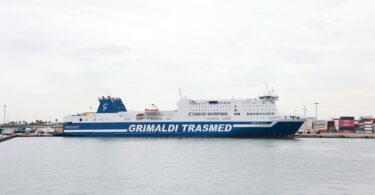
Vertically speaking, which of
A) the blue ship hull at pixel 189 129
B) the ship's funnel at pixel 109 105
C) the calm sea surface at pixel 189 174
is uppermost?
the ship's funnel at pixel 109 105

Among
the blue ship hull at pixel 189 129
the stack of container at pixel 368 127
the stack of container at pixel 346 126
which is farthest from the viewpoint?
the stack of container at pixel 346 126

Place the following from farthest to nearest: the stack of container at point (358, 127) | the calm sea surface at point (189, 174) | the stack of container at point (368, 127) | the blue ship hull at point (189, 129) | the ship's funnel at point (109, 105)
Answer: the stack of container at point (358, 127) → the stack of container at point (368, 127) → the ship's funnel at point (109, 105) → the blue ship hull at point (189, 129) → the calm sea surface at point (189, 174)

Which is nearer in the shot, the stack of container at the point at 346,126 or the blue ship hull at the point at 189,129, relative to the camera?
the blue ship hull at the point at 189,129

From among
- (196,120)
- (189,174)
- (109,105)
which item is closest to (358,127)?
(196,120)

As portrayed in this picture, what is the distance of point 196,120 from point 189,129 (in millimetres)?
1648

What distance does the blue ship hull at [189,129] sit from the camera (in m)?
61.1

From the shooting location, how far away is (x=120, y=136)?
2712 inches

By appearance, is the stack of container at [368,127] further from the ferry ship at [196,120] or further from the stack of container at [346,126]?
the ferry ship at [196,120]

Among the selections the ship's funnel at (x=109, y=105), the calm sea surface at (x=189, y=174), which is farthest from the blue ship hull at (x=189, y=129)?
the calm sea surface at (x=189, y=174)

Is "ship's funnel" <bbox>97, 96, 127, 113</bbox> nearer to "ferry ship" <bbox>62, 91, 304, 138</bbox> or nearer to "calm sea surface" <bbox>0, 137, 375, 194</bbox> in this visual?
"ferry ship" <bbox>62, 91, 304, 138</bbox>

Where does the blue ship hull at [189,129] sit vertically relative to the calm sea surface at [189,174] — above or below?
above

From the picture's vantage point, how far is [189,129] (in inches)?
2554

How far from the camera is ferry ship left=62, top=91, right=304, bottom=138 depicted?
6134 cm

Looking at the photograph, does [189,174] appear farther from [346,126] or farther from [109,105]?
[346,126]
